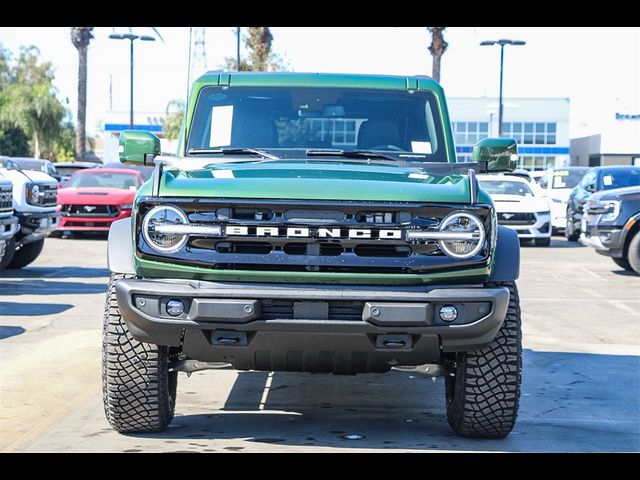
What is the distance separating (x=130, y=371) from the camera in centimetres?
600

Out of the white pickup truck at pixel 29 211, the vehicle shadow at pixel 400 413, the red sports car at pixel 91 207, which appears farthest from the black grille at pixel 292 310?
the red sports car at pixel 91 207

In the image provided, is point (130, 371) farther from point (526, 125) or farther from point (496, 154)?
point (526, 125)

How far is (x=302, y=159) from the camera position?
6.82 meters

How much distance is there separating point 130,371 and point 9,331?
4911 millimetres

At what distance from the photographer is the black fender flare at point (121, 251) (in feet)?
19.2

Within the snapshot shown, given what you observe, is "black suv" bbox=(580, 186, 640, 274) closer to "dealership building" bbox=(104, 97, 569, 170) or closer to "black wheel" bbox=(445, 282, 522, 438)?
"black wheel" bbox=(445, 282, 522, 438)

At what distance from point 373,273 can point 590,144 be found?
72.1 metres

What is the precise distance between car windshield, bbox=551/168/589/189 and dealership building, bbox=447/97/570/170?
5392 centimetres

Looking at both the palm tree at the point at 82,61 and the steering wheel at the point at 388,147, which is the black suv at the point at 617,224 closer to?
the steering wheel at the point at 388,147

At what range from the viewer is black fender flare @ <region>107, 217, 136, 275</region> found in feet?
19.2

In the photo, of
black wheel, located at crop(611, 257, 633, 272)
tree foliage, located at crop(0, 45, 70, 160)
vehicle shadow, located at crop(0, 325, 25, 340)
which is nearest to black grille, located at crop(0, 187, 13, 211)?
vehicle shadow, located at crop(0, 325, 25, 340)

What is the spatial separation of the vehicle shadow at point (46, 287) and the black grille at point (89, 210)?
7954 millimetres
